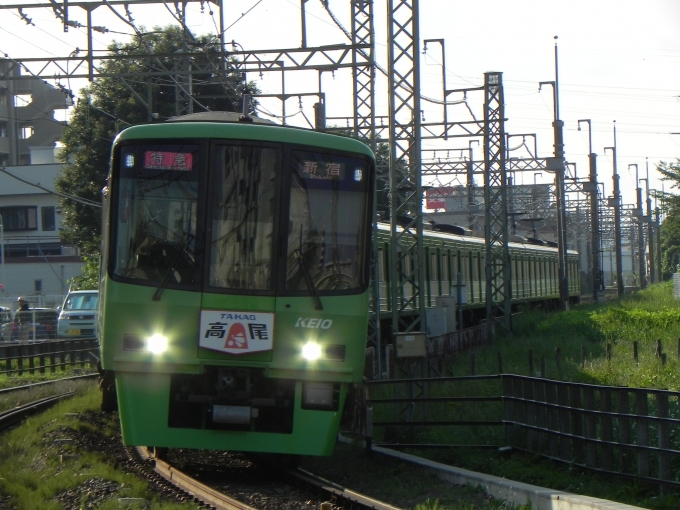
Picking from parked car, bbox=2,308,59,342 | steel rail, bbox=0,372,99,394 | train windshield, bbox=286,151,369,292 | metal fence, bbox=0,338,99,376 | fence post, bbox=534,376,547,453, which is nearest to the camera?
train windshield, bbox=286,151,369,292

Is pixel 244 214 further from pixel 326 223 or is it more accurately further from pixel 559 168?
pixel 559 168

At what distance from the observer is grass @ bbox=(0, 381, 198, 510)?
305 inches

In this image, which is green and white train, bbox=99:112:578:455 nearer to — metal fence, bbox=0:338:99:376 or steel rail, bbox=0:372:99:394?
steel rail, bbox=0:372:99:394

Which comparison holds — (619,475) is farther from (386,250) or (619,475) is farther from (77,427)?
(386,250)

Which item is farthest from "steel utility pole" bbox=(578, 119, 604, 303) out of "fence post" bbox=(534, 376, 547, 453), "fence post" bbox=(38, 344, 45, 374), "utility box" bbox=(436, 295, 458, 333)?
"fence post" bbox=(534, 376, 547, 453)

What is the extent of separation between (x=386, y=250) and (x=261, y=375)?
1197 centimetres

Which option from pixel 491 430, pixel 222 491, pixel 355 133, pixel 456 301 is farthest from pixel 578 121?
pixel 222 491

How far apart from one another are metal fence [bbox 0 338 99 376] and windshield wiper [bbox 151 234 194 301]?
14.2m

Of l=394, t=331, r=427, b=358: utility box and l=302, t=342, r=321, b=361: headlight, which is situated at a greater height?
l=302, t=342, r=321, b=361: headlight

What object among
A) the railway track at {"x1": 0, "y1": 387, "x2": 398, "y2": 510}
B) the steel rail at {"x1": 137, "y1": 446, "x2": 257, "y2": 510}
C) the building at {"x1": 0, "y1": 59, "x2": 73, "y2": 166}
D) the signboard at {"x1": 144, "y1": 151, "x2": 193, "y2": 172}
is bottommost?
the railway track at {"x1": 0, "y1": 387, "x2": 398, "y2": 510}

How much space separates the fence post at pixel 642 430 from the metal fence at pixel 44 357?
634 inches

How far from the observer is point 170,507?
24.3 feet

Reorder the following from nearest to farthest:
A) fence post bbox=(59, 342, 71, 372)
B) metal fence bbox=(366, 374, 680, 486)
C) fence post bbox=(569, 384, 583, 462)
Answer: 1. metal fence bbox=(366, 374, 680, 486)
2. fence post bbox=(569, 384, 583, 462)
3. fence post bbox=(59, 342, 71, 372)

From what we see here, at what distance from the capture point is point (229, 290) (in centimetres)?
869
